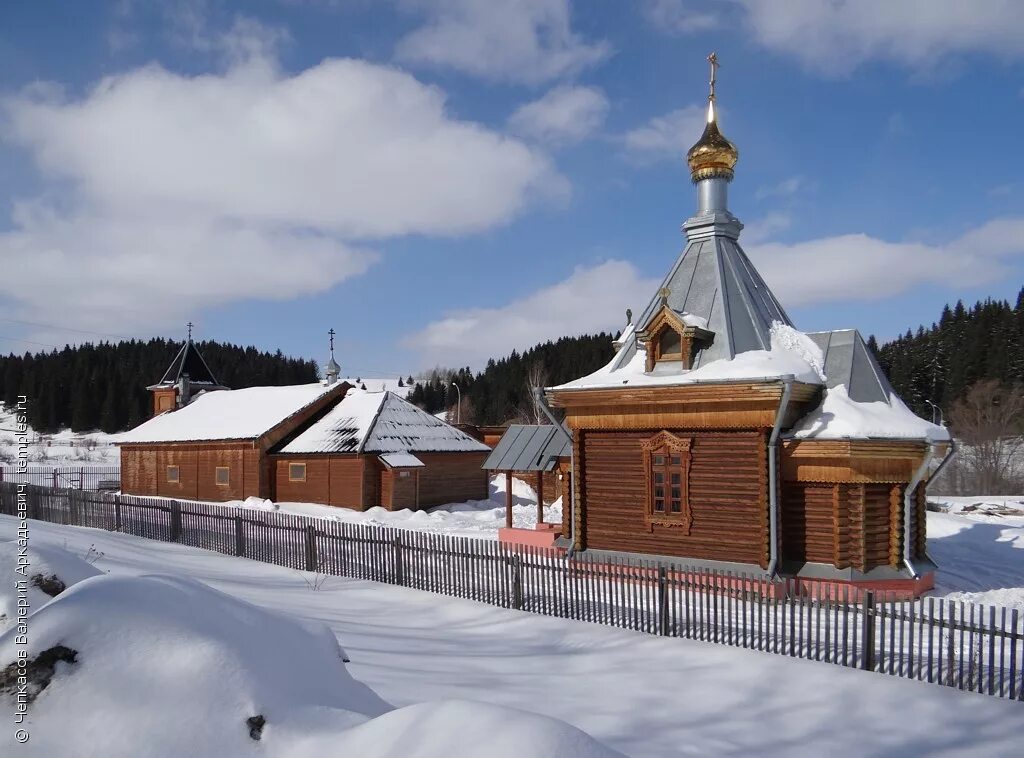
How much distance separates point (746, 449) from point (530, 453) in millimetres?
7587

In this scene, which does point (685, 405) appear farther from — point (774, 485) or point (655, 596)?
point (655, 596)

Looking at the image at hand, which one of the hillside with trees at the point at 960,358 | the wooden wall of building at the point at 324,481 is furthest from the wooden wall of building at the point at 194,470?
the hillside with trees at the point at 960,358

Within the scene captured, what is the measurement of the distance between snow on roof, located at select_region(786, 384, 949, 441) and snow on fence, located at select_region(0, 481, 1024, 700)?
9.23 feet

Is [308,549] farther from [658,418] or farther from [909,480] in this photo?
[909,480]

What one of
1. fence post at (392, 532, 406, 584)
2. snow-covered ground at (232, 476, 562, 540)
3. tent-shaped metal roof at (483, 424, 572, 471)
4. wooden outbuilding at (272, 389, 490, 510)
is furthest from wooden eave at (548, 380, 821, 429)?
wooden outbuilding at (272, 389, 490, 510)

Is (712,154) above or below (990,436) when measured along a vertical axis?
above

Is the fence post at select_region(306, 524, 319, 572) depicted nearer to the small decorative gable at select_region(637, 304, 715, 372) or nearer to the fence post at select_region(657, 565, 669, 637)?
the small decorative gable at select_region(637, 304, 715, 372)

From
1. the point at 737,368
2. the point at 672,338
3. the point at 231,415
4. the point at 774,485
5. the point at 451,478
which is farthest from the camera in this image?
the point at 231,415

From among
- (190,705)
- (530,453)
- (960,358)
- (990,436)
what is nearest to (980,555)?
(530,453)

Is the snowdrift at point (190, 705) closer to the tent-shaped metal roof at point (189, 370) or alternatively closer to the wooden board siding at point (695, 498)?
the wooden board siding at point (695, 498)

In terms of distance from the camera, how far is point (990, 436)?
4191 centimetres

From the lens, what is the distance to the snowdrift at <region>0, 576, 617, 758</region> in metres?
3.45

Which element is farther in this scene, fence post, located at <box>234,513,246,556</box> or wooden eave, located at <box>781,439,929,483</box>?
fence post, located at <box>234,513,246,556</box>

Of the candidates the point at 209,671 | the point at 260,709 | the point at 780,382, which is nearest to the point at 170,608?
the point at 209,671
